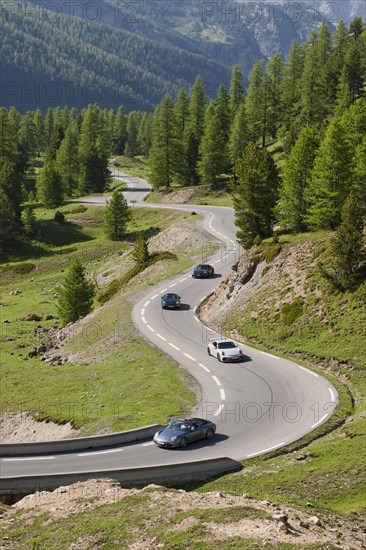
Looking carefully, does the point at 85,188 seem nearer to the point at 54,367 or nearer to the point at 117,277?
the point at 117,277

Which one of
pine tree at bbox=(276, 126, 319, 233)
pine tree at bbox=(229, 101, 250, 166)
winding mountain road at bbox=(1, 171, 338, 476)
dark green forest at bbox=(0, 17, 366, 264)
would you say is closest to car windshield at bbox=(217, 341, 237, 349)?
winding mountain road at bbox=(1, 171, 338, 476)

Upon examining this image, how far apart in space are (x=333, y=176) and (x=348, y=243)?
1008 cm

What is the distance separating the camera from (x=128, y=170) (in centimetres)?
16150

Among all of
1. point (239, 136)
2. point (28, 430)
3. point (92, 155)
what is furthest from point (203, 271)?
point (92, 155)

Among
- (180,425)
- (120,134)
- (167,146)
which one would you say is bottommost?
(180,425)

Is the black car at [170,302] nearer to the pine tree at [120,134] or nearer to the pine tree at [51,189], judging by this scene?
the pine tree at [51,189]

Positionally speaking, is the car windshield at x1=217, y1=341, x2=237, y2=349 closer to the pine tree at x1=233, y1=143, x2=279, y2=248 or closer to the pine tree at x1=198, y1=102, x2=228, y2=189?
the pine tree at x1=233, y1=143, x2=279, y2=248

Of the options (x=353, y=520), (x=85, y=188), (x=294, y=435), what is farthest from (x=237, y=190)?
(x=85, y=188)

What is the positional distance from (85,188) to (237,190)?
2734 inches

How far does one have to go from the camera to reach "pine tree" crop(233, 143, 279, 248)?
180 ft

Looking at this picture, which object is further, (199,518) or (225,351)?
(225,351)

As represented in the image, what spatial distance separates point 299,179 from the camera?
177 ft

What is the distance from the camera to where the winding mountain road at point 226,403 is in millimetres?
25781

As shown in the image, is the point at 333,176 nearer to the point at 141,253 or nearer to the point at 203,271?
the point at 203,271
